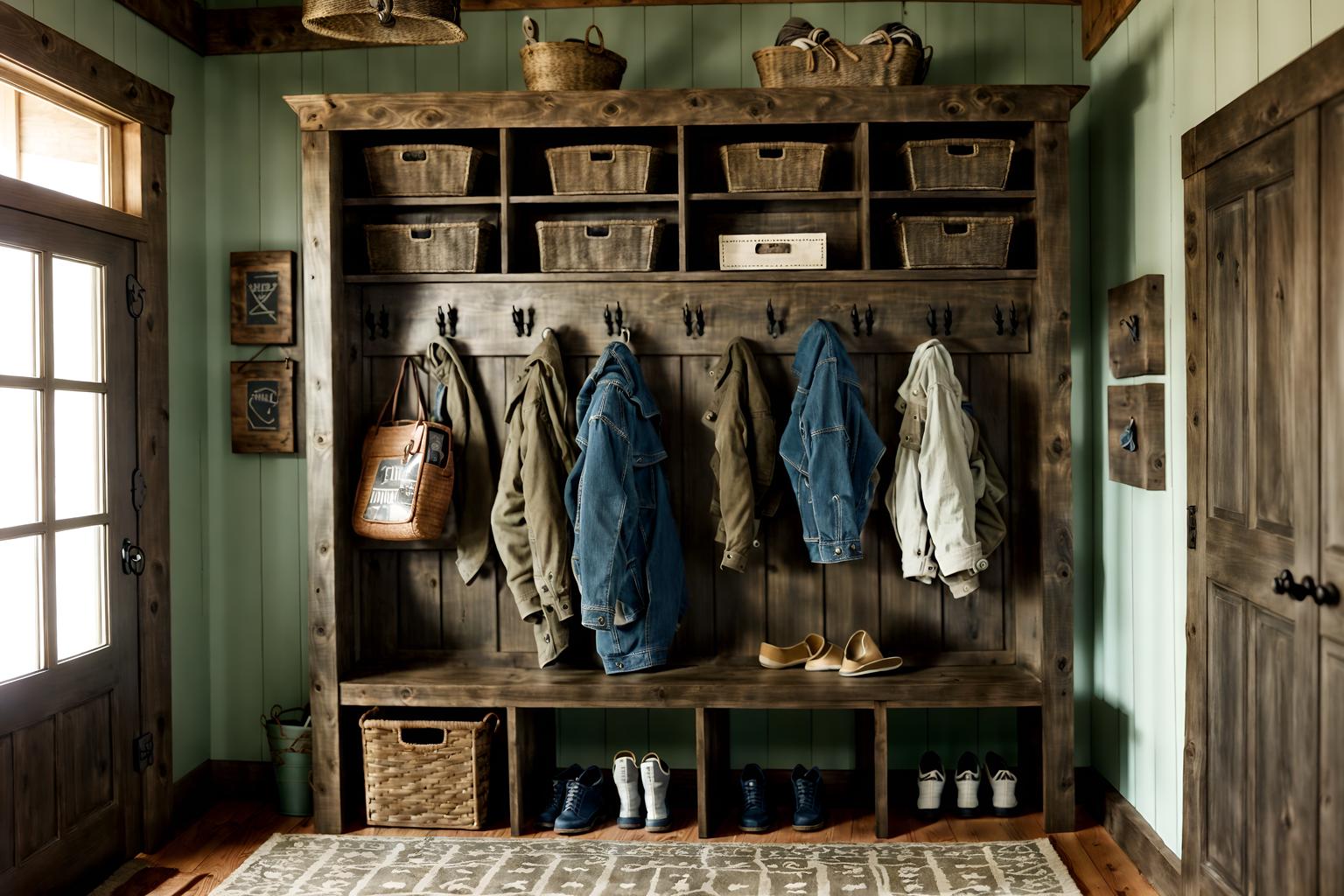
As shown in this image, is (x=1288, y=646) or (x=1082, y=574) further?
(x=1082, y=574)

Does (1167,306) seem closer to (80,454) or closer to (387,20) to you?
(387,20)

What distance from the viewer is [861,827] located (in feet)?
10.7

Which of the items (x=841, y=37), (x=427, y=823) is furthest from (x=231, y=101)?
(x=427, y=823)

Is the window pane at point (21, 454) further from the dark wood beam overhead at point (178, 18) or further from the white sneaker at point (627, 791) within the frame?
the white sneaker at point (627, 791)

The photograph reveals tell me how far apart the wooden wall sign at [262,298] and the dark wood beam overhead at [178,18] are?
74 centimetres

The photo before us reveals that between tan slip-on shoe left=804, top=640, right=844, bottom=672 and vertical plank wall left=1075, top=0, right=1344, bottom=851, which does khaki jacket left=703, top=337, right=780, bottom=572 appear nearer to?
tan slip-on shoe left=804, top=640, right=844, bottom=672

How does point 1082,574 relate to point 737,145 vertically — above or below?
below

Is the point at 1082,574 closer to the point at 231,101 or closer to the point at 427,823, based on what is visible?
A: the point at 427,823

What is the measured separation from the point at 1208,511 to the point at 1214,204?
74cm

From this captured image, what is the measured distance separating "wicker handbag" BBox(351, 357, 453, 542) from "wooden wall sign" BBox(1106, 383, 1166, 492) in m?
2.07

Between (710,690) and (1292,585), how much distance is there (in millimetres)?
1642

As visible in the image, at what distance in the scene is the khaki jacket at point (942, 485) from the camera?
3.13 meters

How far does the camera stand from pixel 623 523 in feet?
10.2

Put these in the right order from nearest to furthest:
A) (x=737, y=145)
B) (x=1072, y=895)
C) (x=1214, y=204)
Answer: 1. (x=1214, y=204)
2. (x=1072, y=895)
3. (x=737, y=145)
